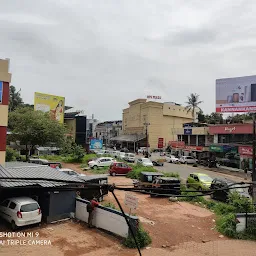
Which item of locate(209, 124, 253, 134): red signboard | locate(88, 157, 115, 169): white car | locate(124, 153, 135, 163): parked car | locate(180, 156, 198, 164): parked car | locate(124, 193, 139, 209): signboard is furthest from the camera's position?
locate(180, 156, 198, 164): parked car

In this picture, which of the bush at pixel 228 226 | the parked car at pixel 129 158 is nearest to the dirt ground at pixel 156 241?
the bush at pixel 228 226

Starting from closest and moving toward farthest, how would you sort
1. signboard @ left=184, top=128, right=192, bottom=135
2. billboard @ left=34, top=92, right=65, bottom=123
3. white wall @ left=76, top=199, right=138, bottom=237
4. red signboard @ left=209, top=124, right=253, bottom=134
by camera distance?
white wall @ left=76, top=199, right=138, bottom=237 → red signboard @ left=209, top=124, right=253, bottom=134 → signboard @ left=184, top=128, right=192, bottom=135 → billboard @ left=34, top=92, right=65, bottom=123

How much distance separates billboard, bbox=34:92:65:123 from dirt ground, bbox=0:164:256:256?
50.4 meters

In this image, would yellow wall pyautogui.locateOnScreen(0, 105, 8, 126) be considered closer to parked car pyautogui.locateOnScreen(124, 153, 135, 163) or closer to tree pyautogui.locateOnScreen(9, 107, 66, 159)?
tree pyautogui.locateOnScreen(9, 107, 66, 159)

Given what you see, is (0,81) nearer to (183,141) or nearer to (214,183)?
(214,183)

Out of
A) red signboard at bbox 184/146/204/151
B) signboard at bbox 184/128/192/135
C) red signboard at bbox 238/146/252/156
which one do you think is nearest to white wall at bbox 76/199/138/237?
red signboard at bbox 238/146/252/156

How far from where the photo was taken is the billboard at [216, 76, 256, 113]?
35.5 metres

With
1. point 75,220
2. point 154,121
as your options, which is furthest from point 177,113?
point 75,220

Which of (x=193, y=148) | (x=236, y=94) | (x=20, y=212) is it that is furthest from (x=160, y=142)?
(x=20, y=212)

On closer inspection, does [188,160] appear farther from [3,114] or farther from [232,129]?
[3,114]

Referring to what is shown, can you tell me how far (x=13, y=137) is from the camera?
3938 cm

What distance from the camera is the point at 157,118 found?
3049 inches

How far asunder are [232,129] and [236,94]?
23.7 feet

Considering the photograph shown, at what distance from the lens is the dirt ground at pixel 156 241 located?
36.2 feet
